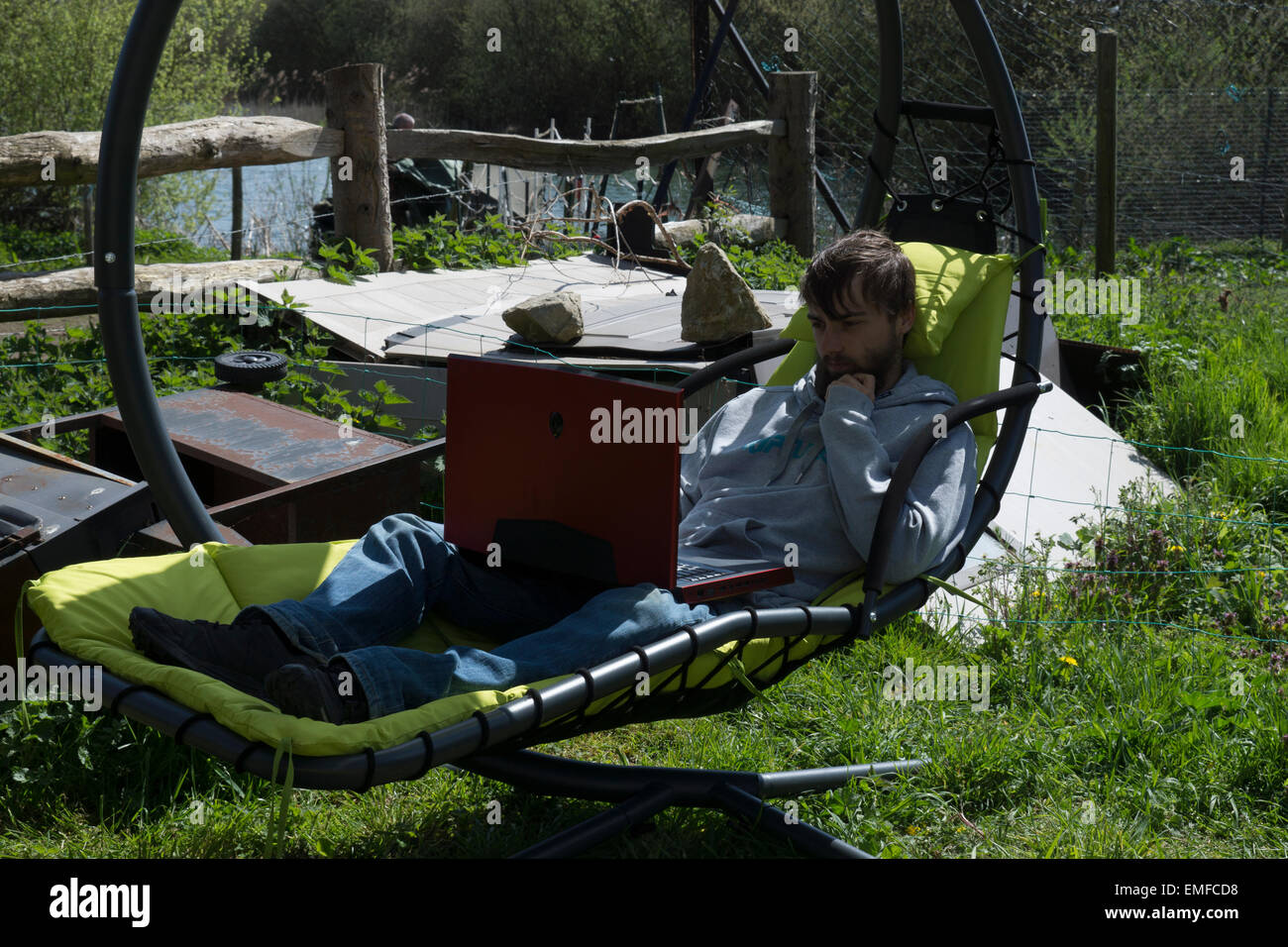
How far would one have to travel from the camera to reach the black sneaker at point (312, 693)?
1.76m

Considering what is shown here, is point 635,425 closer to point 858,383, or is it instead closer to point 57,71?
point 858,383

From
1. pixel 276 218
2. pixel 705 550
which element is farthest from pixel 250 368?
pixel 276 218

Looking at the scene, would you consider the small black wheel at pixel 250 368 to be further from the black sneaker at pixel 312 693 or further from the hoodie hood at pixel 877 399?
the black sneaker at pixel 312 693

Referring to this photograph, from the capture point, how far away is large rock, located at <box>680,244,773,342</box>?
15.3ft

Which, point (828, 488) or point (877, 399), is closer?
point (828, 488)

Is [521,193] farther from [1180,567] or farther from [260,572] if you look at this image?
[260,572]

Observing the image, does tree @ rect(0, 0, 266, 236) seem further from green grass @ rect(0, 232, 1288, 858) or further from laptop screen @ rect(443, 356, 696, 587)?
laptop screen @ rect(443, 356, 696, 587)

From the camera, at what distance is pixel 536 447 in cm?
230

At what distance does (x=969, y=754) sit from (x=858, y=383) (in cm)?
90

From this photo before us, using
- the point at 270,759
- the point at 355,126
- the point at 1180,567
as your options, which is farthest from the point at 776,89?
the point at 270,759

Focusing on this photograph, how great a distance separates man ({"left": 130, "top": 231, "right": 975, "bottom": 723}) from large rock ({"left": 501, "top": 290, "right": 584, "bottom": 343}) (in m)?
1.77

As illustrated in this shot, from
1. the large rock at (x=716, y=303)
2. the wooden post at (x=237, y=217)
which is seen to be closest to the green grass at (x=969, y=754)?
the large rock at (x=716, y=303)

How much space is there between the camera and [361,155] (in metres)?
6.25

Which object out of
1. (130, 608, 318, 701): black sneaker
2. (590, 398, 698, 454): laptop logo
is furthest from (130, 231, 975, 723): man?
(590, 398, 698, 454): laptop logo
